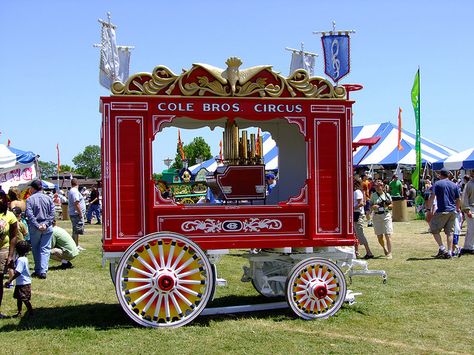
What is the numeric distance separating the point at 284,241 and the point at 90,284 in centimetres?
405

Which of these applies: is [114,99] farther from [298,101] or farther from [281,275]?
[281,275]

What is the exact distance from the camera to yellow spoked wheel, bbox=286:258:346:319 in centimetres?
714

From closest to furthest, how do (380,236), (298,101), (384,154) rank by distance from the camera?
1. (298,101)
2. (380,236)
3. (384,154)

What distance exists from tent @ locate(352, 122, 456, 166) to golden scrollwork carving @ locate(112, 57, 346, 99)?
20.8m

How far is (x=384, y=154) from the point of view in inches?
1140

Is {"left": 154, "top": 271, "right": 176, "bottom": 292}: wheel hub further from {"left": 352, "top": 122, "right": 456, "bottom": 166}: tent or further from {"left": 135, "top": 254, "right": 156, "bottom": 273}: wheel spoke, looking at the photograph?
{"left": 352, "top": 122, "right": 456, "bottom": 166}: tent

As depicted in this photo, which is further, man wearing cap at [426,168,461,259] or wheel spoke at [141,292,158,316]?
man wearing cap at [426,168,461,259]

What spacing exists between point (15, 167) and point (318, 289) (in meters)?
10.0

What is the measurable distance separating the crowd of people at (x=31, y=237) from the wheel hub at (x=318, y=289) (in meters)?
3.40

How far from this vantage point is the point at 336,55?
305 inches

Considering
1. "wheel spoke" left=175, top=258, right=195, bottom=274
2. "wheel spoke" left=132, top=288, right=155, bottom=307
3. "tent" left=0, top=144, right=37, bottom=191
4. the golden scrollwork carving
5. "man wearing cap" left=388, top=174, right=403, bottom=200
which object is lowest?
"wheel spoke" left=132, top=288, right=155, bottom=307

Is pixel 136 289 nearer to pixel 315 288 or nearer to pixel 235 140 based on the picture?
pixel 315 288

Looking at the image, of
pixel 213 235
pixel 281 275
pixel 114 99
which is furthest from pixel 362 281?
pixel 114 99

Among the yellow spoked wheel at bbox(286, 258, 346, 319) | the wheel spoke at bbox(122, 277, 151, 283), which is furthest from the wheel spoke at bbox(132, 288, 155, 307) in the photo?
the yellow spoked wheel at bbox(286, 258, 346, 319)
